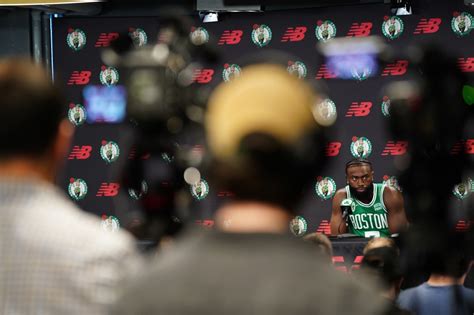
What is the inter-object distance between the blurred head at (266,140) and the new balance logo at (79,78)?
8033 millimetres

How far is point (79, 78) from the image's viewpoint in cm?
911

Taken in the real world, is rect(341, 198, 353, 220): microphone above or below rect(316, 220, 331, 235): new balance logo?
above

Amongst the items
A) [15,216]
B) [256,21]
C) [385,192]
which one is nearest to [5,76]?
[15,216]

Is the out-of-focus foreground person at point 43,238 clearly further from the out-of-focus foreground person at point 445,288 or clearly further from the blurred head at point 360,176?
the blurred head at point 360,176

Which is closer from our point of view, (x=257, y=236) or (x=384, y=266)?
(x=257, y=236)

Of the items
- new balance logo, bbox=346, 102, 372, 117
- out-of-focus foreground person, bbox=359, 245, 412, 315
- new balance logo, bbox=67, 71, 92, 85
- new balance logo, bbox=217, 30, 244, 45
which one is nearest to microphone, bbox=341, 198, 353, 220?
new balance logo, bbox=346, 102, 372, 117

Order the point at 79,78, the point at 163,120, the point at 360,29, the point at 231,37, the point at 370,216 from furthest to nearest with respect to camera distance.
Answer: the point at 79,78
the point at 231,37
the point at 360,29
the point at 370,216
the point at 163,120

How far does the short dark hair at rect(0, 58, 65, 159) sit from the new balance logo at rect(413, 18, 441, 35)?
703cm

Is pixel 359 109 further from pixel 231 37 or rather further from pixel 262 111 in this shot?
pixel 262 111

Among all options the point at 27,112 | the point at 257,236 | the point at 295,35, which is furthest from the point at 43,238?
the point at 295,35

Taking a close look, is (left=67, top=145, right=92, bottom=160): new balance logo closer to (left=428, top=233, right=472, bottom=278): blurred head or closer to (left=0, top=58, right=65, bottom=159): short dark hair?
(left=428, top=233, right=472, bottom=278): blurred head

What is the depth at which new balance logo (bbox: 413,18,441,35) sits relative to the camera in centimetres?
810

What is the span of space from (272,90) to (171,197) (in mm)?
627

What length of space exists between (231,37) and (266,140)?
7.66 m
